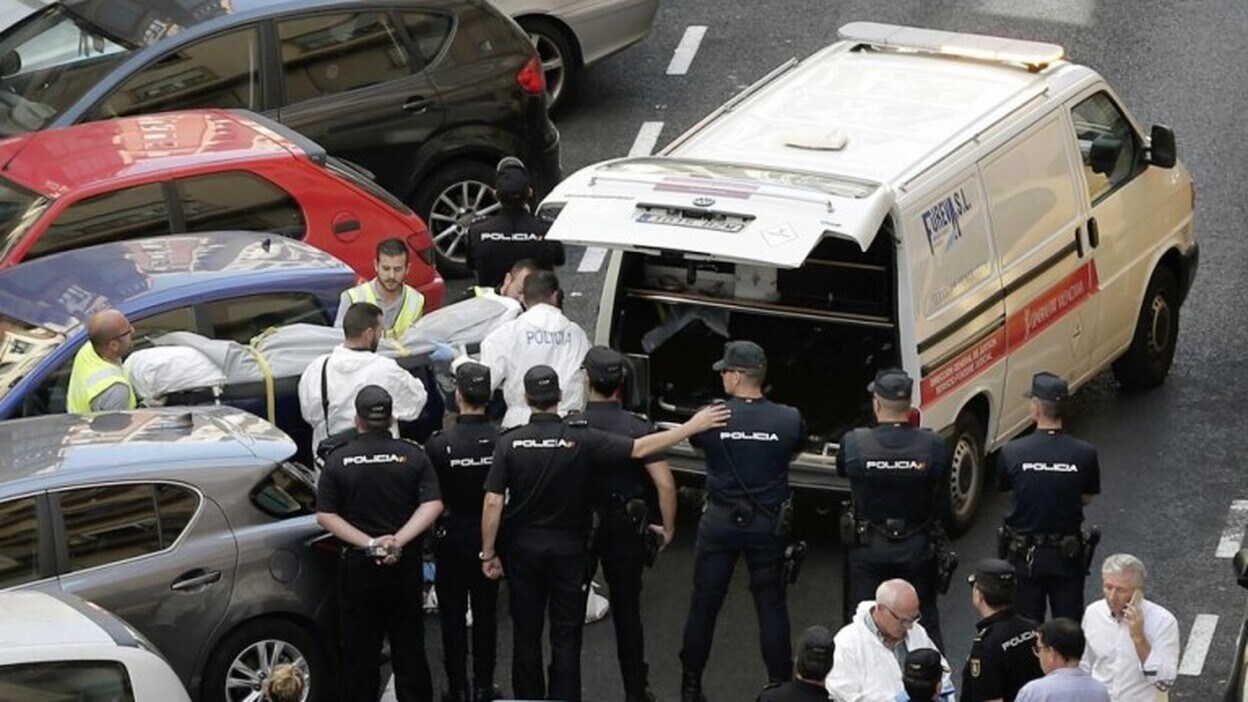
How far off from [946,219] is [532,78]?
14.5 feet

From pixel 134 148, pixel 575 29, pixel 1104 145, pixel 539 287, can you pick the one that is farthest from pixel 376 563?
pixel 575 29

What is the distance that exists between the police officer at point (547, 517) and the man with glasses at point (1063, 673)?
2.23m

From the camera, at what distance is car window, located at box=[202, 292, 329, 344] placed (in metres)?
13.9

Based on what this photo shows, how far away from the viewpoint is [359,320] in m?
13.2

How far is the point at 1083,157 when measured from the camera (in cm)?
1504

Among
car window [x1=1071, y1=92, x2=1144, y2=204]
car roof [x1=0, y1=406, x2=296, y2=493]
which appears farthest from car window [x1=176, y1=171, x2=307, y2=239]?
car window [x1=1071, y1=92, x2=1144, y2=204]

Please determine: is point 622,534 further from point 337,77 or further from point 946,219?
point 337,77

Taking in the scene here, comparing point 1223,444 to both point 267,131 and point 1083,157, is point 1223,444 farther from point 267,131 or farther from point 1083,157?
point 267,131

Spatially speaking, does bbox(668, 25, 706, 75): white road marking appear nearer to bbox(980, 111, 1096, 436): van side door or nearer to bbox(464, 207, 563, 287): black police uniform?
bbox(464, 207, 563, 287): black police uniform

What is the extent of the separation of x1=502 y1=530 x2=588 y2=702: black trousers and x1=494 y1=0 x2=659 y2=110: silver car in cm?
730

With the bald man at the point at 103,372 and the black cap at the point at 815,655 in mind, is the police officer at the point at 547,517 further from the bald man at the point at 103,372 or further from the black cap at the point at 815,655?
the bald man at the point at 103,372

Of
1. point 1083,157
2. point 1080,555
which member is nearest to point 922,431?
point 1080,555

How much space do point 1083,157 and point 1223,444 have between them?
177 cm

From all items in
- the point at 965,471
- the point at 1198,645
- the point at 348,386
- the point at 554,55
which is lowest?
the point at 1198,645
